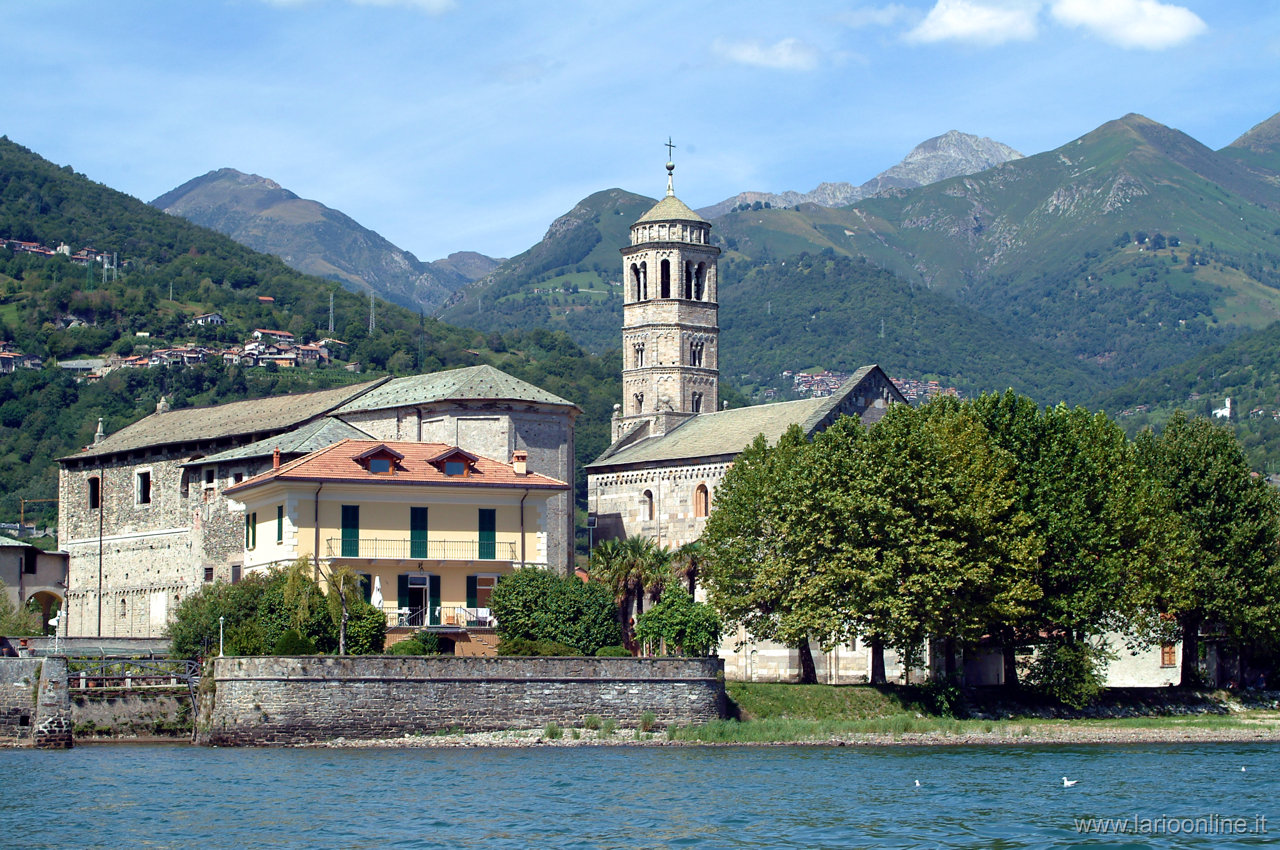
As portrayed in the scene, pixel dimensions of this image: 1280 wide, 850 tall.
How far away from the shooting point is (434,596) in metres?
55.5

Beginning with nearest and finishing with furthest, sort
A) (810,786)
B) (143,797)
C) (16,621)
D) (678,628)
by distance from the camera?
(143,797) < (810,786) < (678,628) < (16,621)

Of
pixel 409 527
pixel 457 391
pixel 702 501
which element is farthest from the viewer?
pixel 702 501

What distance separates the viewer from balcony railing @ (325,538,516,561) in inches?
2130

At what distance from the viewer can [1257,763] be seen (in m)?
45.3

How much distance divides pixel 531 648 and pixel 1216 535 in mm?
27237

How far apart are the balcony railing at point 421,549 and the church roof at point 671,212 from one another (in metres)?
39.9

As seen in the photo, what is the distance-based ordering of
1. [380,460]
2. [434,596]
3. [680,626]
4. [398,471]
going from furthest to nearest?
[680,626]
[398,471]
[380,460]
[434,596]

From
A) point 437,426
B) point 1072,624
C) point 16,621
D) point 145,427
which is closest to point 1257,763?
point 1072,624

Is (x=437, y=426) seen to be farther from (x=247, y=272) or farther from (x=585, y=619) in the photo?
(x=247, y=272)

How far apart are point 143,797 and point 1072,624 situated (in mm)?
31623

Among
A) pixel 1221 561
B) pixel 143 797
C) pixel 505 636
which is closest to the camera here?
pixel 143 797

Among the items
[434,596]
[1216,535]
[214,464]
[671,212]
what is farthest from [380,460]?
[671,212]

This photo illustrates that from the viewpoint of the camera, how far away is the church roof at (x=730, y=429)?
7381 centimetres

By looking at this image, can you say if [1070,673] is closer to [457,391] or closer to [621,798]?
[621,798]
